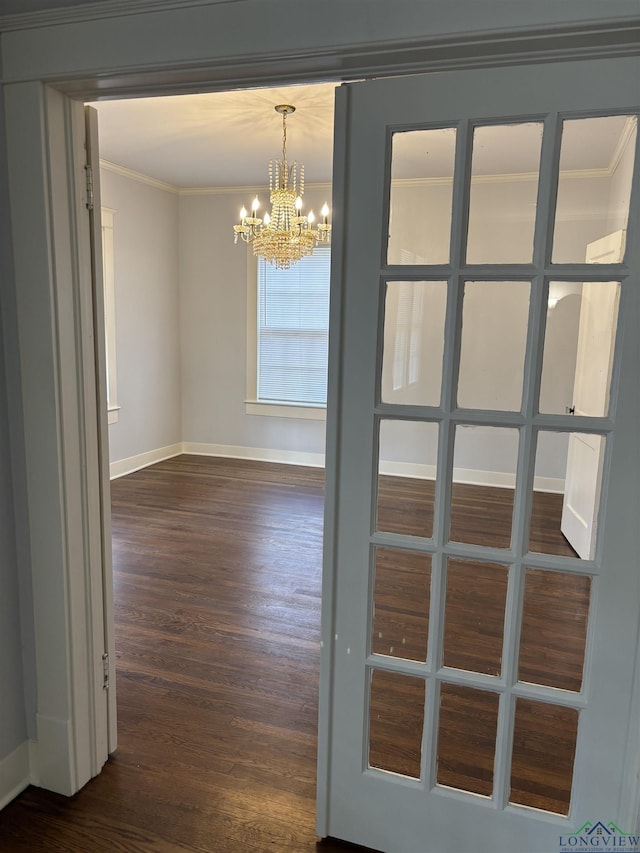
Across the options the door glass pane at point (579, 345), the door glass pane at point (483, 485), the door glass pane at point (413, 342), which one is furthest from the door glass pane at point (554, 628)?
the door glass pane at point (413, 342)

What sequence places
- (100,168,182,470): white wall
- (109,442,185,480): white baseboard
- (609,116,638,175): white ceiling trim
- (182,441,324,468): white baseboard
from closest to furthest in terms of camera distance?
(609,116,638,175): white ceiling trim, (100,168,182,470): white wall, (109,442,185,480): white baseboard, (182,441,324,468): white baseboard

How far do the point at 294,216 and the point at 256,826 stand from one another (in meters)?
3.89

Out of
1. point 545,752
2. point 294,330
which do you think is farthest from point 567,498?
point 294,330

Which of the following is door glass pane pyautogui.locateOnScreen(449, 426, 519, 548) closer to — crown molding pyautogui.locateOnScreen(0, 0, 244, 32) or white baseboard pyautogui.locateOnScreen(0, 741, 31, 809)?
crown molding pyautogui.locateOnScreen(0, 0, 244, 32)

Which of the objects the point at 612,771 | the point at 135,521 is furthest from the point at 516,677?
the point at 135,521

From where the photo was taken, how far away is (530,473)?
1506mm

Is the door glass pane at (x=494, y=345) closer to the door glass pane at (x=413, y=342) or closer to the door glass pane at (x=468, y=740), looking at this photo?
the door glass pane at (x=413, y=342)

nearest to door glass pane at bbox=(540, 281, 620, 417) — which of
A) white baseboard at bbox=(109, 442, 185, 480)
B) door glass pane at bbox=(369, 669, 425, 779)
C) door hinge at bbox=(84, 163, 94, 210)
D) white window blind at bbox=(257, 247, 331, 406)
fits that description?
door glass pane at bbox=(369, 669, 425, 779)

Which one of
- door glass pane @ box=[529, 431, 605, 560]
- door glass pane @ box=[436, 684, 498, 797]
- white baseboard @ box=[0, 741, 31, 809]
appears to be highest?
door glass pane @ box=[529, 431, 605, 560]

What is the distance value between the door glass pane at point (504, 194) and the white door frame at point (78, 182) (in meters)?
0.17

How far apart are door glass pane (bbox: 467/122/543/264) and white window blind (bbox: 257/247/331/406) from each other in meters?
4.79

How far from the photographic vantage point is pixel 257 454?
6.70m

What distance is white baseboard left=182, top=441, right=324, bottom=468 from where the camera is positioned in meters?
6.51

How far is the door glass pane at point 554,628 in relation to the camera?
1518mm
